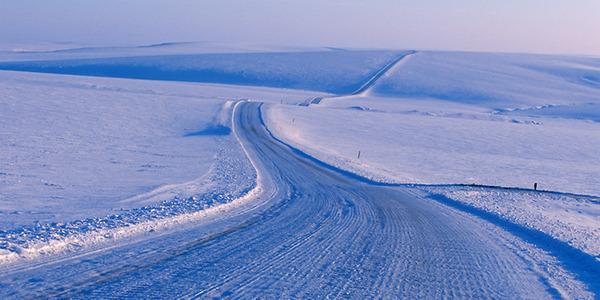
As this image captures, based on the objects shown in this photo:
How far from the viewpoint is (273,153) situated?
34.9 m

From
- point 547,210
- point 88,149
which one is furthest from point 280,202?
point 88,149

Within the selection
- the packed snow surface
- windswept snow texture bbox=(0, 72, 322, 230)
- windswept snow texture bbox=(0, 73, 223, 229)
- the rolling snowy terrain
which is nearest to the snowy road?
the rolling snowy terrain

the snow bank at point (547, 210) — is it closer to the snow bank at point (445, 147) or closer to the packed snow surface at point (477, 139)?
the packed snow surface at point (477, 139)

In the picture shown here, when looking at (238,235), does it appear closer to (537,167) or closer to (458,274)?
(458,274)

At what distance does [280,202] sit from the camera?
61.5 ft

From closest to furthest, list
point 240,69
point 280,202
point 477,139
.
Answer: point 280,202 → point 477,139 → point 240,69

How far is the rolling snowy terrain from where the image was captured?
1006 centimetres

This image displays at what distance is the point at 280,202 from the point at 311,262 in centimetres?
773

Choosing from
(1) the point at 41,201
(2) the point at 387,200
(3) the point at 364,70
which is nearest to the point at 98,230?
(1) the point at 41,201

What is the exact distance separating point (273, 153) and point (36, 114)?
65.6ft

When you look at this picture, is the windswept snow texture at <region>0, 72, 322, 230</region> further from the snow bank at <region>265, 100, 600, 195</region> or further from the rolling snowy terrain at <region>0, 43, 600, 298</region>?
the snow bank at <region>265, 100, 600, 195</region>

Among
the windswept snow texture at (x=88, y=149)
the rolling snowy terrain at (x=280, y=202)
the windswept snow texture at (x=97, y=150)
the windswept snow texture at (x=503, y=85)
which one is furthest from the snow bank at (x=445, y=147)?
the windswept snow texture at (x=503, y=85)

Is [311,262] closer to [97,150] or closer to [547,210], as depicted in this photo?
[547,210]

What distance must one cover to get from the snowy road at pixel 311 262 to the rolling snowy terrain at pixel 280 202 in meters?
0.05
